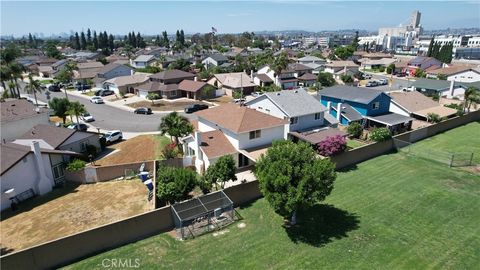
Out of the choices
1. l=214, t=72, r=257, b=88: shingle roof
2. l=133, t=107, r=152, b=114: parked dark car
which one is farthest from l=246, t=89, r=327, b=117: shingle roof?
l=214, t=72, r=257, b=88: shingle roof

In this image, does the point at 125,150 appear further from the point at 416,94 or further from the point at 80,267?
the point at 416,94

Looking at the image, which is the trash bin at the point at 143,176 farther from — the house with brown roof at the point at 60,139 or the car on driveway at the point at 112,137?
the car on driveway at the point at 112,137

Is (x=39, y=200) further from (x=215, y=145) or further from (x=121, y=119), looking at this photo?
(x=121, y=119)

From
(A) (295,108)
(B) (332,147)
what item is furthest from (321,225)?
(A) (295,108)

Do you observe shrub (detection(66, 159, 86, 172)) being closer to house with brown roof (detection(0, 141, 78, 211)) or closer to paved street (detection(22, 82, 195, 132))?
house with brown roof (detection(0, 141, 78, 211))

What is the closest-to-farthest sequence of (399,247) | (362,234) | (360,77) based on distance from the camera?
(399,247), (362,234), (360,77)

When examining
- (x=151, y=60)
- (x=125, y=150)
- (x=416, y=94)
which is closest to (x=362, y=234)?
(x=125, y=150)
